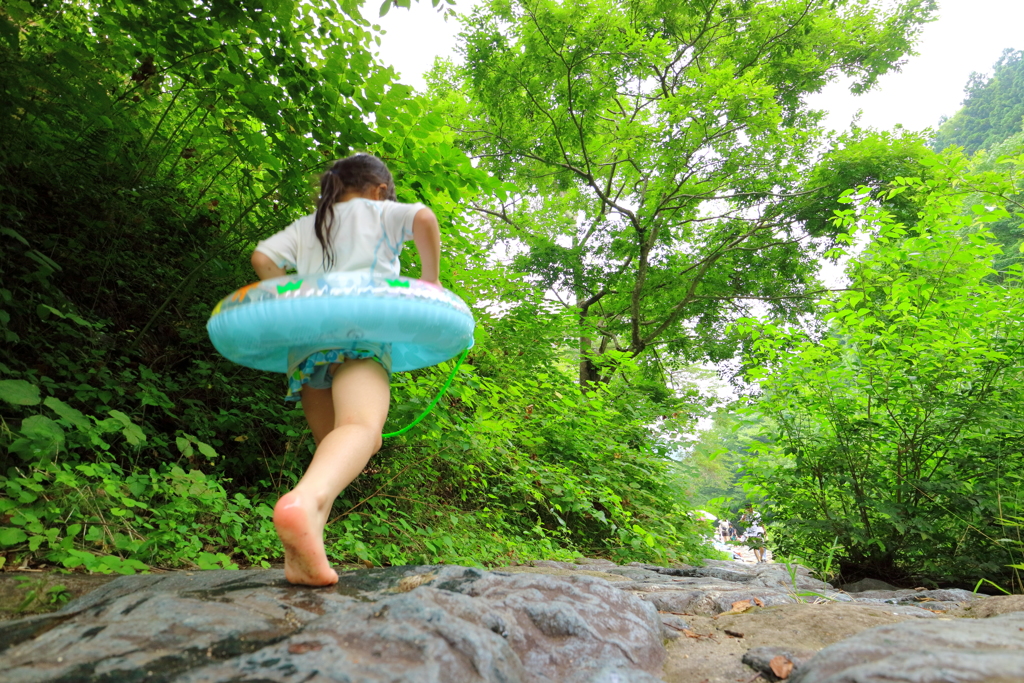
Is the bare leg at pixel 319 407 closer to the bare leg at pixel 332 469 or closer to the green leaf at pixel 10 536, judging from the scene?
the bare leg at pixel 332 469

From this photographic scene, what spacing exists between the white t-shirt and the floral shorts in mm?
269

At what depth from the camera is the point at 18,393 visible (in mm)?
2309

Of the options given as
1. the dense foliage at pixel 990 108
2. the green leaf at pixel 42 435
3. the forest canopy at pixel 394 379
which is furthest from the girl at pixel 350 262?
the dense foliage at pixel 990 108

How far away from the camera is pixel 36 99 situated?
3.16 metres

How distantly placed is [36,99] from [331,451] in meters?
3.19

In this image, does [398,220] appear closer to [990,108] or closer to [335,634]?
[335,634]

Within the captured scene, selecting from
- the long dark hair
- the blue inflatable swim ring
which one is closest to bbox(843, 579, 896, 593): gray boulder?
the blue inflatable swim ring

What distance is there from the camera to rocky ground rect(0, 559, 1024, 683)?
0.96 metres

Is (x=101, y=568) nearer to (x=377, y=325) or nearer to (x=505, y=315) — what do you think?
(x=377, y=325)

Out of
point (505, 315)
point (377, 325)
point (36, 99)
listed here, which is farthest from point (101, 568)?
point (505, 315)

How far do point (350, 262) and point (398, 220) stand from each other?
0.23 m

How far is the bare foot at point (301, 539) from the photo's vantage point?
1.48 metres

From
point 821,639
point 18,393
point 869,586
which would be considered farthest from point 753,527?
point 18,393

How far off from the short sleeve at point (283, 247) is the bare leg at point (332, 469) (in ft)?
1.55
